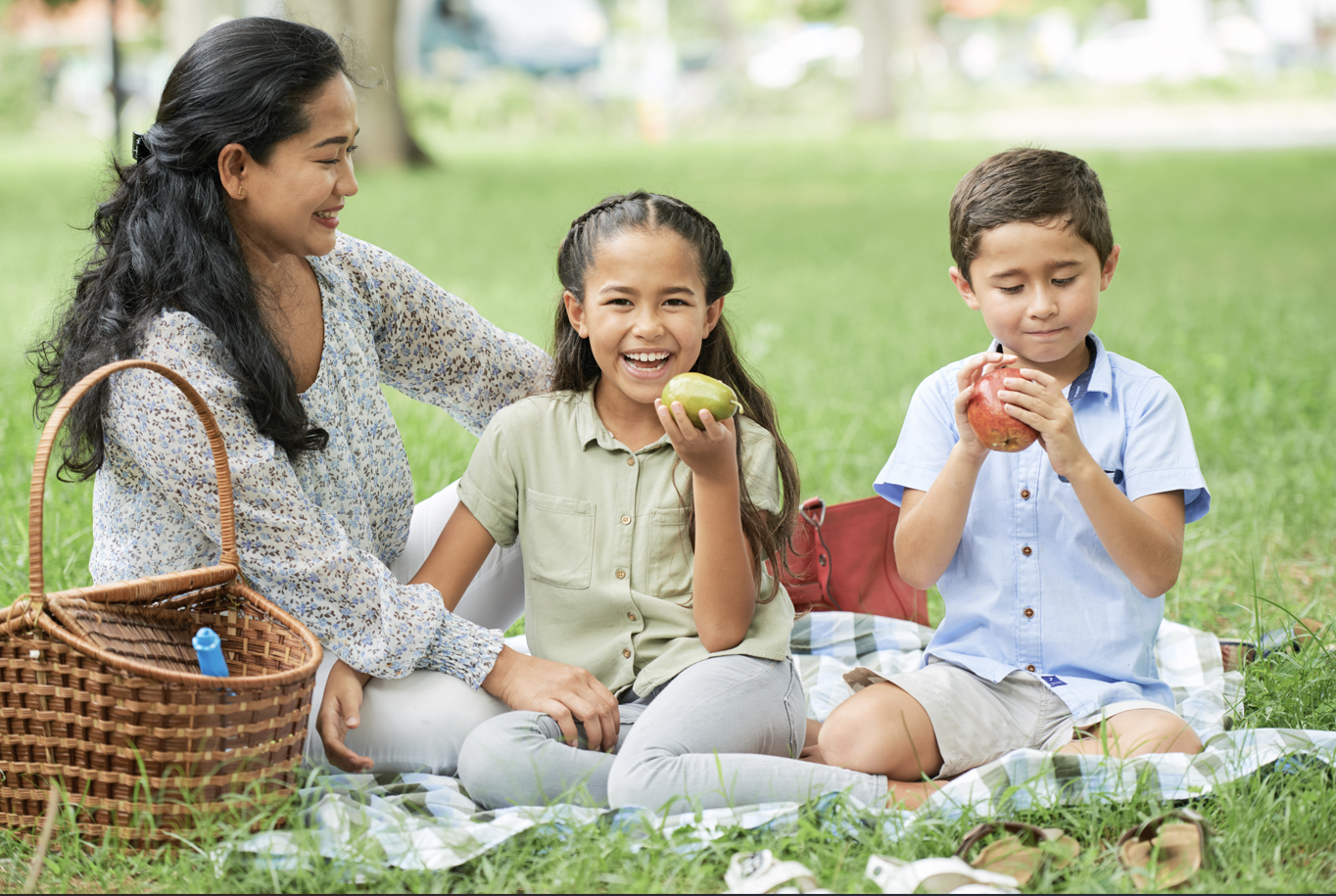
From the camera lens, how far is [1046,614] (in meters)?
2.71

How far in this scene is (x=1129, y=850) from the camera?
219 cm

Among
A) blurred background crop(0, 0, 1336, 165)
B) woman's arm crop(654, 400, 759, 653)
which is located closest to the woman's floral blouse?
woman's arm crop(654, 400, 759, 653)

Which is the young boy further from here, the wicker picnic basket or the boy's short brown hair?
the wicker picnic basket

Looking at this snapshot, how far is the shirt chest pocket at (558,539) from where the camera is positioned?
272 centimetres

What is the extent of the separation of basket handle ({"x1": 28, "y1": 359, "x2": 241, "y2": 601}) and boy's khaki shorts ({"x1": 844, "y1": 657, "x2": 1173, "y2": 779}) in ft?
4.43

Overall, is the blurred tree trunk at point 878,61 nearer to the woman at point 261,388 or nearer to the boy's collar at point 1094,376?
the boy's collar at point 1094,376

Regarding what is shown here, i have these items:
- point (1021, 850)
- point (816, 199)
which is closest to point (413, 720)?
point (1021, 850)

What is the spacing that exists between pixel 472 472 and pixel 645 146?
1736 cm

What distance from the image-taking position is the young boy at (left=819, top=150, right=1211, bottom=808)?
257 cm

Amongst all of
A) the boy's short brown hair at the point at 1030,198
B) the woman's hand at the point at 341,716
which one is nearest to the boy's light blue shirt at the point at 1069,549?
the boy's short brown hair at the point at 1030,198

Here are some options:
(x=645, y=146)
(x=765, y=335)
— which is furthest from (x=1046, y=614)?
(x=645, y=146)

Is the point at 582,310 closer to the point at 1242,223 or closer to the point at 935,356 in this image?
the point at 935,356

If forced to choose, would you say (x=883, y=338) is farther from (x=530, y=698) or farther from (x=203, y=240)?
(x=203, y=240)

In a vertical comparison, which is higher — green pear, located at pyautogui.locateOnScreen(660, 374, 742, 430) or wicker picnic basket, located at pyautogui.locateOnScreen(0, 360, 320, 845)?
green pear, located at pyautogui.locateOnScreen(660, 374, 742, 430)
